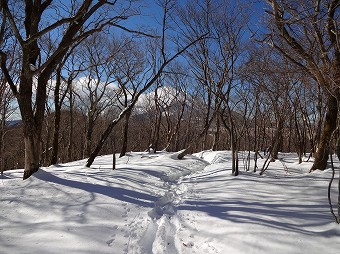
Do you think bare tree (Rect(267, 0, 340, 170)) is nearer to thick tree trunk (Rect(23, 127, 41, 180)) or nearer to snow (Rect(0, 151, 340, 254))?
snow (Rect(0, 151, 340, 254))

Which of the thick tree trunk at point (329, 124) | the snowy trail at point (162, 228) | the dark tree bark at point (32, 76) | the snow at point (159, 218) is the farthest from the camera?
the thick tree trunk at point (329, 124)

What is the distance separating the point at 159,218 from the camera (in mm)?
4312

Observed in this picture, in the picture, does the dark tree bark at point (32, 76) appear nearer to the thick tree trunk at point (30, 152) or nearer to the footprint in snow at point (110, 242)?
the thick tree trunk at point (30, 152)

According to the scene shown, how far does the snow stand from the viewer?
310cm

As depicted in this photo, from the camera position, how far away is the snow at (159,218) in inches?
122

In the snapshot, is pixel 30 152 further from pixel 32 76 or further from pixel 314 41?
pixel 314 41

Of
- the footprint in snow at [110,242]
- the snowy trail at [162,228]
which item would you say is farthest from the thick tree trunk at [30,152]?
the footprint in snow at [110,242]

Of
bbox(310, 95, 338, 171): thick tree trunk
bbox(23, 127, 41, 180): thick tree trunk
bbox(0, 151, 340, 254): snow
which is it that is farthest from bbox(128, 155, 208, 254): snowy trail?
bbox(310, 95, 338, 171): thick tree trunk

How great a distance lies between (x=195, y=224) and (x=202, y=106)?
21.6m

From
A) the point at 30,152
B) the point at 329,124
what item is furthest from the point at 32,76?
the point at 329,124

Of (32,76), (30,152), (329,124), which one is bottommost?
(30,152)

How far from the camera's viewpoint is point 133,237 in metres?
3.47

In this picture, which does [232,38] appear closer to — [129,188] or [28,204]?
[129,188]

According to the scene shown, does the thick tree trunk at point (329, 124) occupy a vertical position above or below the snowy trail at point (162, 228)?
above
